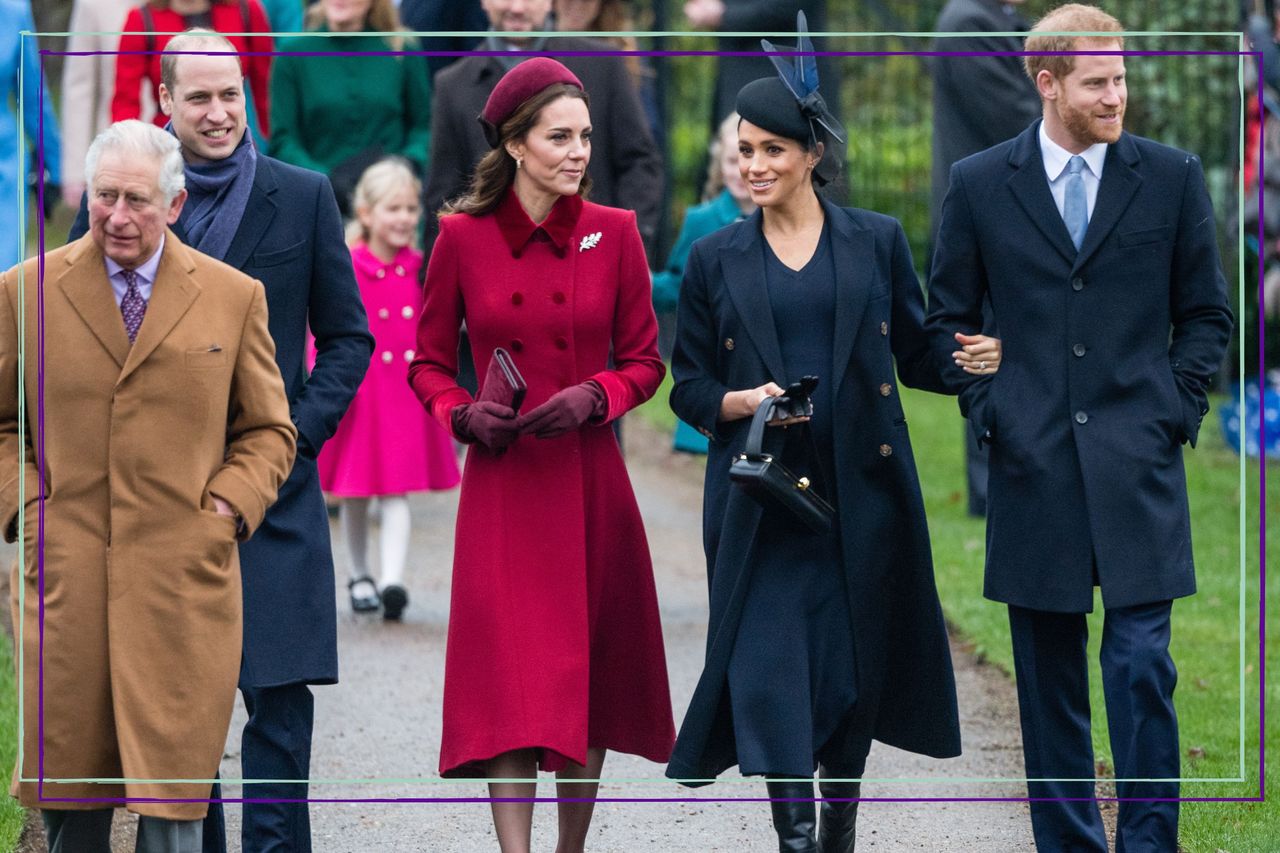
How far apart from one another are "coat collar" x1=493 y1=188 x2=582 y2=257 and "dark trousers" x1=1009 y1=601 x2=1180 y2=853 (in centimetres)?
149

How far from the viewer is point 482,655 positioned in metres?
5.76

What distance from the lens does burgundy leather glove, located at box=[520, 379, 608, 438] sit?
18.4 feet

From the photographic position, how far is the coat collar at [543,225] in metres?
5.79

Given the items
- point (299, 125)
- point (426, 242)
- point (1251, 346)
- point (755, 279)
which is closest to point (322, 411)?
point (755, 279)

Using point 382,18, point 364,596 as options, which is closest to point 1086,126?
point 364,596

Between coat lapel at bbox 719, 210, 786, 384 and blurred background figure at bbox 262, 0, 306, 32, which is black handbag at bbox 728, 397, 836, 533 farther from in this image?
blurred background figure at bbox 262, 0, 306, 32

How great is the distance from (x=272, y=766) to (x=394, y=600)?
11.1 feet

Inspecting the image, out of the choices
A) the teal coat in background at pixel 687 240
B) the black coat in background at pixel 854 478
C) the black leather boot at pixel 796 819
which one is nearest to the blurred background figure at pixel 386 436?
the teal coat in background at pixel 687 240

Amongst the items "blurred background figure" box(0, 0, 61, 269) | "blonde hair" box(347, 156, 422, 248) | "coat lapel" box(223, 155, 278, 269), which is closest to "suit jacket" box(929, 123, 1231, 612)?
"coat lapel" box(223, 155, 278, 269)

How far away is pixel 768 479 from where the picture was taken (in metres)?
5.47

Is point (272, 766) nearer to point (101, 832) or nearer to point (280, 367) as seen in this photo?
point (101, 832)

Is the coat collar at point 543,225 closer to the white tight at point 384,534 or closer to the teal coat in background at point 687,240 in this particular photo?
the teal coat in background at point 687,240

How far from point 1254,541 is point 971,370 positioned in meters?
5.39

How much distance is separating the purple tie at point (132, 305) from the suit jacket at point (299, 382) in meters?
0.54
